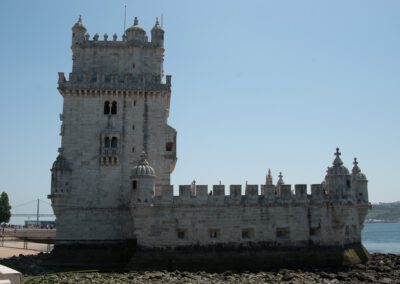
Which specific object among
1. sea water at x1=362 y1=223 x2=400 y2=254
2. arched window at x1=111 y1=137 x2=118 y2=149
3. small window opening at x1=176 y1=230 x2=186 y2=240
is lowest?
sea water at x1=362 y1=223 x2=400 y2=254

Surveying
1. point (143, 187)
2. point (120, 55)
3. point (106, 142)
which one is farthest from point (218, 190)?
point (120, 55)

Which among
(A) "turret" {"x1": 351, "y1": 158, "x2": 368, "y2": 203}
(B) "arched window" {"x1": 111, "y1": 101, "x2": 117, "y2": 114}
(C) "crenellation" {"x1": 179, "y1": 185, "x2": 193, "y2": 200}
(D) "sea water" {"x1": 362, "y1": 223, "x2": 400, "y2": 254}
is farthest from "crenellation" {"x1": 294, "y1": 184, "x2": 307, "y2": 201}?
(D) "sea water" {"x1": 362, "y1": 223, "x2": 400, "y2": 254}

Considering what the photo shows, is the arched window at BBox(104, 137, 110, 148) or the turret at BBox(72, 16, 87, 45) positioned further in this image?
the turret at BBox(72, 16, 87, 45)

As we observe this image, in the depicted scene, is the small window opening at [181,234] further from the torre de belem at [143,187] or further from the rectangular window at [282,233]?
the rectangular window at [282,233]

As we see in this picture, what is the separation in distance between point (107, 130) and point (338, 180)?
18395 mm

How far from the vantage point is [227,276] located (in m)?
28.7

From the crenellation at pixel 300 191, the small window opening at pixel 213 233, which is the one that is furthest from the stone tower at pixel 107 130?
the crenellation at pixel 300 191

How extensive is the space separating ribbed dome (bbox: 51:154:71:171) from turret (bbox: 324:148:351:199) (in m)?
20.3

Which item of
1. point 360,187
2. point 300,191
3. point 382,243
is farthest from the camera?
point 382,243

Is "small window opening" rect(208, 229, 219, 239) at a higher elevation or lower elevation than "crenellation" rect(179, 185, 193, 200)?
lower

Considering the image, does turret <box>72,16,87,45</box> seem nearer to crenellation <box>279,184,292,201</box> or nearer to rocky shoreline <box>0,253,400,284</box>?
rocky shoreline <box>0,253,400,284</box>

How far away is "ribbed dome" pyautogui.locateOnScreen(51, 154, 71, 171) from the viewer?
114ft

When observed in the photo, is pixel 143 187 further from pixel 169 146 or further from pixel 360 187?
pixel 360 187

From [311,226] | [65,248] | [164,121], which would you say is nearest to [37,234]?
[65,248]
